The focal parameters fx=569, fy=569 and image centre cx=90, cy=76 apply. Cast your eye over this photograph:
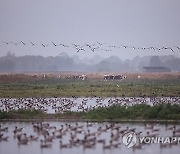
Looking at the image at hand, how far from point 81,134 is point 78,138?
3.50 feet

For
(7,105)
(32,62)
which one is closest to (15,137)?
(7,105)

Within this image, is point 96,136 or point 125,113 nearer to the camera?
point 96,136

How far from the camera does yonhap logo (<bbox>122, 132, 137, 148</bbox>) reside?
1953 cm

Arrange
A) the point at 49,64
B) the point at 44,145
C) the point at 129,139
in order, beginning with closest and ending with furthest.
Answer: the point at 44,145 < the point at 129,139 < the point at 49,64

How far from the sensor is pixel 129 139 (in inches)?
807

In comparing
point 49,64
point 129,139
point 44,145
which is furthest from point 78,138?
point 49,64

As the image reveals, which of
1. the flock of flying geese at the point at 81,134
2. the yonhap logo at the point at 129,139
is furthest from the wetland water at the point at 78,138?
the yonhap logo at the point at 129,139

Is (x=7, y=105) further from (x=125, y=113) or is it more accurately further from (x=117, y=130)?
(x=117, y=130)

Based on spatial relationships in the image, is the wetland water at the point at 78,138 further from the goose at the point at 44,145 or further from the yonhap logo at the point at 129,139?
the yonhap logo at the point at 129,139

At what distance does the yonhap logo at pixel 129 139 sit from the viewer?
19531 millimetres

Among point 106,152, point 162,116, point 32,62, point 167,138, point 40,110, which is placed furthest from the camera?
point 32,62

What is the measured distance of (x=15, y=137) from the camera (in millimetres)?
21641

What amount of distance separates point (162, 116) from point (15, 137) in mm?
7313

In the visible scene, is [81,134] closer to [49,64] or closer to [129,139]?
[129,139]
